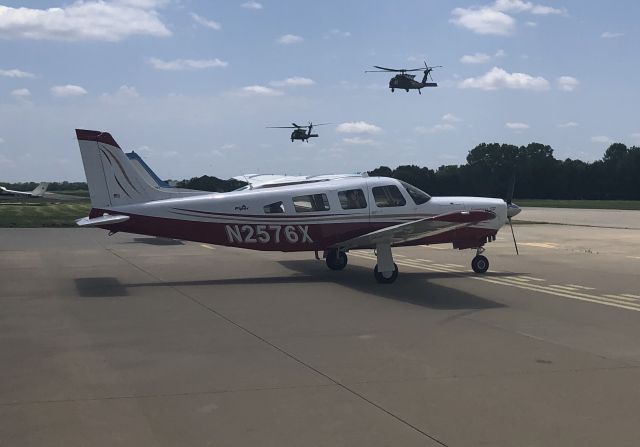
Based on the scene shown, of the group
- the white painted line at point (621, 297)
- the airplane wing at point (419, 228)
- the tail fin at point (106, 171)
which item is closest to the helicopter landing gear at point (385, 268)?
the airplane wing at point (419, 228)

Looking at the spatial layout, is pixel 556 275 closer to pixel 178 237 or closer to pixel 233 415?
pixel 178 237

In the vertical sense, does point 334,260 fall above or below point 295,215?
below

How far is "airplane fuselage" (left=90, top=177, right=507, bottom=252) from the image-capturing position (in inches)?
→ 584

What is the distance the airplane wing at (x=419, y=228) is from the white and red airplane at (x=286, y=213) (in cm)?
3

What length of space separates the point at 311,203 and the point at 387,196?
5.97 feet

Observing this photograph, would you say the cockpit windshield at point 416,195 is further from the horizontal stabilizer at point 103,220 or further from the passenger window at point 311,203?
the horizontal stabilizer at point 103,220

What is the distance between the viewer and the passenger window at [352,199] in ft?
51.9

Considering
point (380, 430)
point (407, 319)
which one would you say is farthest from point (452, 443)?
point (407, 319)

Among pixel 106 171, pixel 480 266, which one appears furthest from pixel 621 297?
pixel 106 171

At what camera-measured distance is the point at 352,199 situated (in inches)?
624

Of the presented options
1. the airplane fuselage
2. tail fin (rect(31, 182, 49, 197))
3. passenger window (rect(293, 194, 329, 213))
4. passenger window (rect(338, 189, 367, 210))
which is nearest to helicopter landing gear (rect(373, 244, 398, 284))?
the airplane fuselage

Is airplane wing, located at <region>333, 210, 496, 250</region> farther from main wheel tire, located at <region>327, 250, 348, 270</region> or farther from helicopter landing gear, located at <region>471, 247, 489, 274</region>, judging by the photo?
helicopter landing gear, located at <region>471, 247, 489, 274</region>

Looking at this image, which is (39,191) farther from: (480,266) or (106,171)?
(480,266)

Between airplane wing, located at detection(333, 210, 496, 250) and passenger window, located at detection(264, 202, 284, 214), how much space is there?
1579 mm
